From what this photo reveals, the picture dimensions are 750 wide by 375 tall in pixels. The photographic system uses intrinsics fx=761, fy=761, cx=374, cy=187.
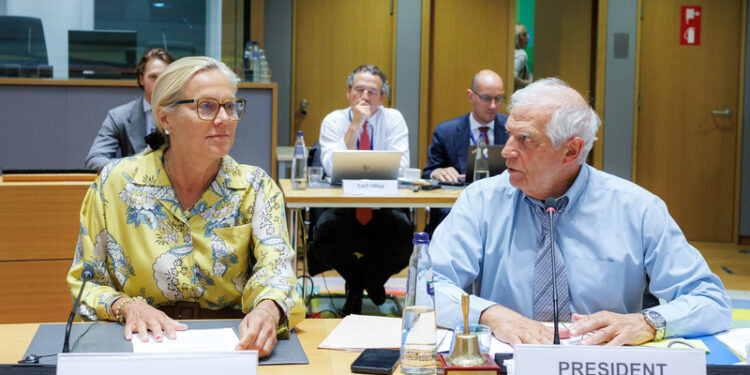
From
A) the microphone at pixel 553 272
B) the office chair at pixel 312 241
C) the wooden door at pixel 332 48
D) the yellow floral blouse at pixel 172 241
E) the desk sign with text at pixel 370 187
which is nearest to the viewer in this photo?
the microphone at pixel 553 272

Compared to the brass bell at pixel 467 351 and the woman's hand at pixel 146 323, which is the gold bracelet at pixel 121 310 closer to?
the woman's hand at pixel 146 323

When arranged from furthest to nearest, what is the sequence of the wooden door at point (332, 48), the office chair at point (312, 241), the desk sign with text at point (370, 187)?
1. the wooden door at point (332, 48)
2. the office chair at point (312, 241)
3. the desk sign with text at point (370, 187)

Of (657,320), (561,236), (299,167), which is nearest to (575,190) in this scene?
(561,236)

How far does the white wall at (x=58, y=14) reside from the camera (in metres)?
5.11

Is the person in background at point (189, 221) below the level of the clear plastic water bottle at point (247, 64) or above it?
below

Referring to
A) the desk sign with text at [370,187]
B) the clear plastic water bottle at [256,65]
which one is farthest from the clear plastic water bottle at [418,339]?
the clear plastic water bottle at [256,65]

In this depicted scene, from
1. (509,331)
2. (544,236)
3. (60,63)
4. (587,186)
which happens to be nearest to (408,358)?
(509,331)

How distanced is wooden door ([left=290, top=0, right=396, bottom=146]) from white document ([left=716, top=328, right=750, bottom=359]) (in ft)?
16.2

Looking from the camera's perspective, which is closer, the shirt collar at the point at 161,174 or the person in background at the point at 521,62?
the shirt collar at the point at 161,174

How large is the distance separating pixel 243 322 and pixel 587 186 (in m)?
0.94

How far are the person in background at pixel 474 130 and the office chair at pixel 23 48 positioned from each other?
2557 millimetres

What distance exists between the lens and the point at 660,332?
5.23 feet

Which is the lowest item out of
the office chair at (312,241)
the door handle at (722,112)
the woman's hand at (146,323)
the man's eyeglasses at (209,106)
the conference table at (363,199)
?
the office chair at (312,241)

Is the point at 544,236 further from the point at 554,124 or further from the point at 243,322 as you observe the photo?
the point at 243,322
